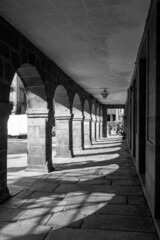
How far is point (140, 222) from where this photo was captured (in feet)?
9.04

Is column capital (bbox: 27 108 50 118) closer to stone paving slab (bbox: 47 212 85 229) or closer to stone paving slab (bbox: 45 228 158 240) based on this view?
stone paving slab (bbox: 47 212 85 229)

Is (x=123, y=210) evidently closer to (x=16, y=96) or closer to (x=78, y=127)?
(x=78, y=127)

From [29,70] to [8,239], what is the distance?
3.34 m

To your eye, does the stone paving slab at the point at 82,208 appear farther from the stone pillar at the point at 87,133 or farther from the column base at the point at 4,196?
the stone pillar at the point at 87,133

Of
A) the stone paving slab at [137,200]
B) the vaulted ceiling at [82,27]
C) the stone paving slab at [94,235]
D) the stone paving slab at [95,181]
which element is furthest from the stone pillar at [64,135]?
the stone paving slab at [94,235]

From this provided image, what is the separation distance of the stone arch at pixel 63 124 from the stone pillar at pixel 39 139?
204 cm

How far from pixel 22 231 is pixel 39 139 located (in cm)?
319

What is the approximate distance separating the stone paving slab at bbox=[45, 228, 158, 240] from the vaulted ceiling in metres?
2.73

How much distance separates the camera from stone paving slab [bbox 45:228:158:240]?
95.2 inches

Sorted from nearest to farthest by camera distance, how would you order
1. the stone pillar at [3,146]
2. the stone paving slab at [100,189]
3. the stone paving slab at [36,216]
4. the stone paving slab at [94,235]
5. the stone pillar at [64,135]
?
the stone paving slab at [94,235], the stone paving slab at [36,216], the stone pillar at [3,146], the stone paving slab at [100,189], the stone pillar at [64,135]

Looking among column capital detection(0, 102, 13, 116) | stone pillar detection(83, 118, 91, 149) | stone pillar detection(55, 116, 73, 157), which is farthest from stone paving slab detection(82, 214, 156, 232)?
stone pillar detection(83, 118, 91, 149)

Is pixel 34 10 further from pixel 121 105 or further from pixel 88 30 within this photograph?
pixel 121 105

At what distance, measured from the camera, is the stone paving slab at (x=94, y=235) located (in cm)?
242

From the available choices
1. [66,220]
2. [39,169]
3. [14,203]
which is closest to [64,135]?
[39,169]
